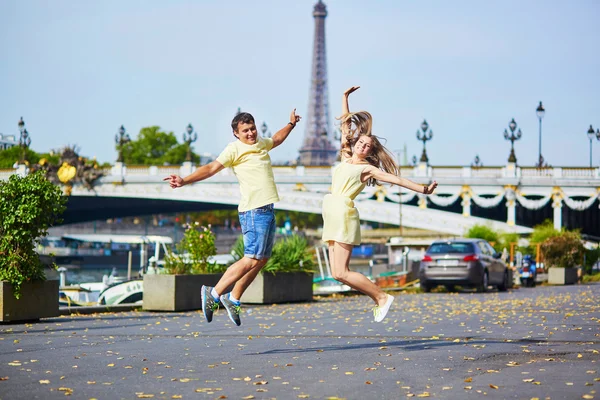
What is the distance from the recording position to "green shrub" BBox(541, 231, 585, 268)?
1359 inches

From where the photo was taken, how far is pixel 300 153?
15250 cm

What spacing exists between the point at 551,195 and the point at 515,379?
176ft

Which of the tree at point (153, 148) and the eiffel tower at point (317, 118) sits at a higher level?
the eiffel tower at point (317, 118)

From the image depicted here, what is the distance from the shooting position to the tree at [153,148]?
93875mm

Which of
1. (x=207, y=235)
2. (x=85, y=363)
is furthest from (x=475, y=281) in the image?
(x=85, y=363)

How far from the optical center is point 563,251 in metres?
34.8

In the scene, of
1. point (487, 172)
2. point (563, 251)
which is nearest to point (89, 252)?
point (487, 172)

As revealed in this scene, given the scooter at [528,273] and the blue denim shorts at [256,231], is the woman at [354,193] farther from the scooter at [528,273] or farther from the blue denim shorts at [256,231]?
the scooter at [528,273]

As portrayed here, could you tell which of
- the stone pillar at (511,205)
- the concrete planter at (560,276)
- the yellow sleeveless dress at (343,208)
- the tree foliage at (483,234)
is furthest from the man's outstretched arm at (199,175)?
the stone pillar at (511,205)

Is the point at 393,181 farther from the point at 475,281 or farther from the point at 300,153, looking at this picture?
the point at 300,153

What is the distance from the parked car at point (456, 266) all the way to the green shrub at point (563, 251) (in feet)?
37.9

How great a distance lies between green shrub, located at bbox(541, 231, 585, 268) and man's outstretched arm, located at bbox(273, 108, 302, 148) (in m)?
27.3

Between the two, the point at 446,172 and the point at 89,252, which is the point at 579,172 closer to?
the point at 446,172

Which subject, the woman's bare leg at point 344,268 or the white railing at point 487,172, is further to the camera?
the white railing at point 487,172
